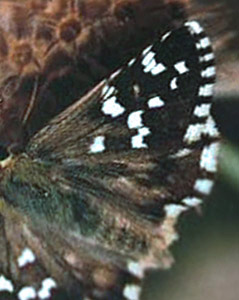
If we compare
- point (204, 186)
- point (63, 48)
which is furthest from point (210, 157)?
point (63, 48)

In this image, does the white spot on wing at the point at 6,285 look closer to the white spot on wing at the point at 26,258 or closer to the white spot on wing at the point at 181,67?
the white spot on wing at the point at 26,258

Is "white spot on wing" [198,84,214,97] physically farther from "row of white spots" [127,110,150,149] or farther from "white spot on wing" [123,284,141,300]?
"white spot on wing" [123,284,141,300]

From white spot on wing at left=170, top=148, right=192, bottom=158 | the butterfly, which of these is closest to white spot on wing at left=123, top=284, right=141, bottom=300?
the butterfly

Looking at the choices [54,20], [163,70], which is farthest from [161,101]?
[54,20]

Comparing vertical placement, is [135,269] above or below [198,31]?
below

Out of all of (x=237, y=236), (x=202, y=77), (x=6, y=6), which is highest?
(x=6, y=6)

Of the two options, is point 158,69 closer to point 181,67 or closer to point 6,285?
point 181,67

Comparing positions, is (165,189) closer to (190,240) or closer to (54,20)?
(190,240)
